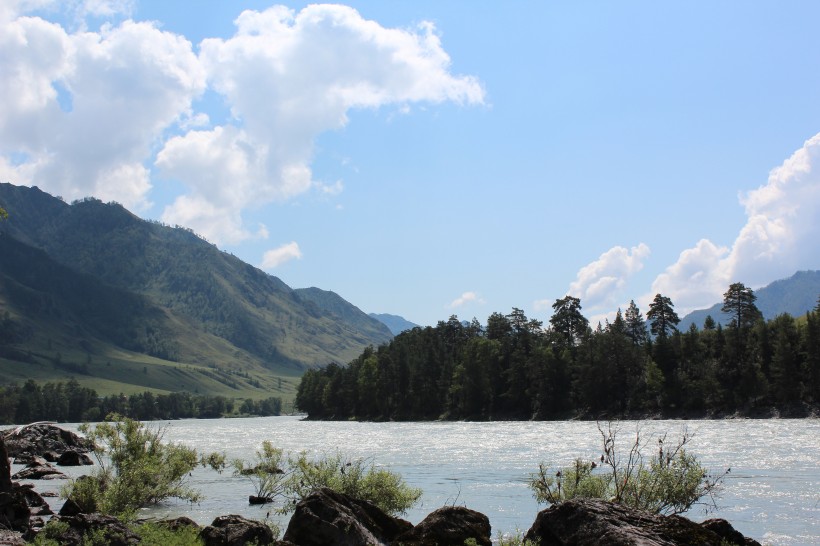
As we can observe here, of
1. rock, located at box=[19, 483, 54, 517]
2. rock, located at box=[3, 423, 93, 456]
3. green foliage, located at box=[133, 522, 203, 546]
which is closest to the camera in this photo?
green foliage, located at box=[133, 522, 203, 546]

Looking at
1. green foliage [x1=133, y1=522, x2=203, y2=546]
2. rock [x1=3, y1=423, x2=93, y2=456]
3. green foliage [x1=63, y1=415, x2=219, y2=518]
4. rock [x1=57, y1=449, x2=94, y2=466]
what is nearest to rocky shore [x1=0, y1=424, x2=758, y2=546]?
green foliage [x1=133, y1=522, x2=203, y2=546]

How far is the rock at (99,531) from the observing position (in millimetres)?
23891

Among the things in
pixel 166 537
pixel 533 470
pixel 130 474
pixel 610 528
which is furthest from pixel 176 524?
pixel 533 470

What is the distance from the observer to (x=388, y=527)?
2836 centimetres

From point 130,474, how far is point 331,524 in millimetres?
17541

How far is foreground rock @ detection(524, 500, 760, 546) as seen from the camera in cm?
1906

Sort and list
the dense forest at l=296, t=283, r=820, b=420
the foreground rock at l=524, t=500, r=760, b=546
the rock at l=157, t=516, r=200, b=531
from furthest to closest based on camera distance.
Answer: the dense forest at l=296, t=283, r=820, b=420, the rock at l=157, t=516, r=200, b=531, the foreground rock at l=524, t=500, r=760, b=546

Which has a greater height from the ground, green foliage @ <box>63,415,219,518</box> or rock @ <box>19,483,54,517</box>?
green foliage @ <box>63,415,219,518</box>

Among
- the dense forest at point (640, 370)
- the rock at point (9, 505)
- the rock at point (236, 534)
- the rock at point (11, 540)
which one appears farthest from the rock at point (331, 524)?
the dense forest at point (640, 370)

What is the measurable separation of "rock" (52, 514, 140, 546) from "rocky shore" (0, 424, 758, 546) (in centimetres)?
3

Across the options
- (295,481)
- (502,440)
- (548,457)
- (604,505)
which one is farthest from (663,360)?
(604,505)

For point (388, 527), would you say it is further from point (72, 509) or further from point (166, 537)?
point (72, 509)

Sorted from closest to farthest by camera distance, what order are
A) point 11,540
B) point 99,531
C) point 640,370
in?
1. point 11,540
2. point 99,531
3. point 640,370

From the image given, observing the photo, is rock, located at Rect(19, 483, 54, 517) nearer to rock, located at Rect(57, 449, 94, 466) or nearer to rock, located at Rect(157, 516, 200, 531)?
rock, located at Rect(157, 516, 200, 531)
